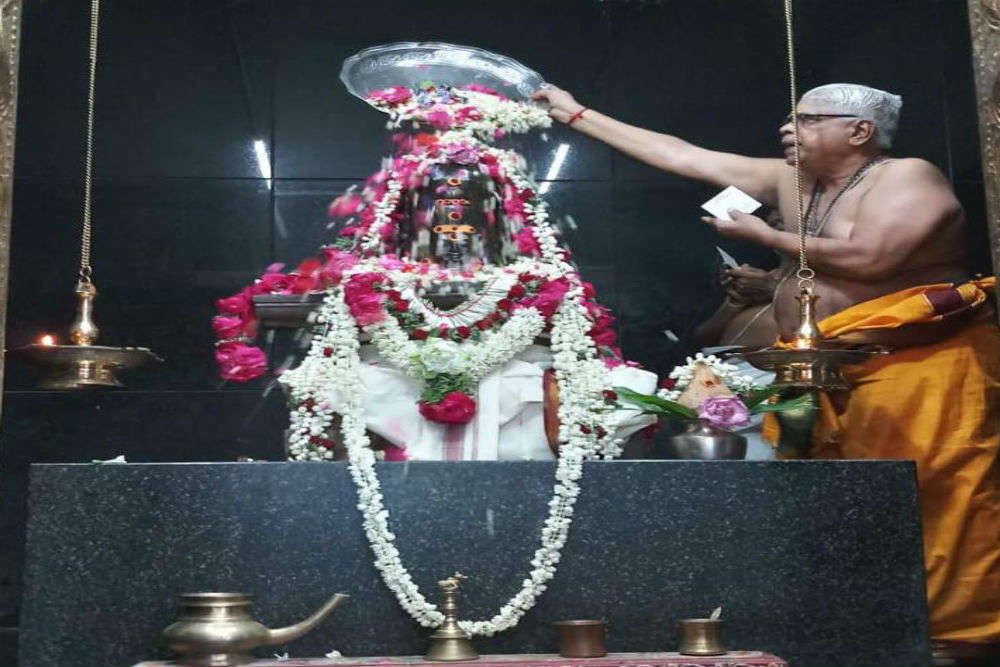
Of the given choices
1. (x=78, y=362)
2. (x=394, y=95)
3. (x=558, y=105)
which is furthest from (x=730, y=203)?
(x=78, y=362)

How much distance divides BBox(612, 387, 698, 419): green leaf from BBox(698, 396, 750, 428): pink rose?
0.04 meters

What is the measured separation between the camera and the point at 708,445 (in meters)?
4.11

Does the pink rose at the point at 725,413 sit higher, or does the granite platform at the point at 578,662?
the pink rose at the point at 725,413

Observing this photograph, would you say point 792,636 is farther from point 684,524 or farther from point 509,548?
point 509,548

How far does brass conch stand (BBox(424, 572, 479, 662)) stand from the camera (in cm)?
361

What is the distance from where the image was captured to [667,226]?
20.1 ft

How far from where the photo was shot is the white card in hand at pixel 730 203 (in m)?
5.89

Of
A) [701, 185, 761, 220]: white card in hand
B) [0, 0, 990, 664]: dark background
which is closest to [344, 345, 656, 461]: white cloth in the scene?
[0, 0, 990, 664]: dark background

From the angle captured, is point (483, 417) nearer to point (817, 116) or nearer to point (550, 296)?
point (550, 296)

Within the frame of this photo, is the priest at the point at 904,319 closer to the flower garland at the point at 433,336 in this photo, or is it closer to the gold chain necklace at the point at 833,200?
the gold chain necklace at the point at 833,200

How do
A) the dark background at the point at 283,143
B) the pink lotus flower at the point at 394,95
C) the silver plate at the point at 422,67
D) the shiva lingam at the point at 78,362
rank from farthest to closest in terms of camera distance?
1. the dark background at the point at 283,143
2. the silver plate at the point at 422,67
3. the pink lotus flower at the point at 394,95
4. the shiva lingam at the point at 78,362

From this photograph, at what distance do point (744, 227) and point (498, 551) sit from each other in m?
2.15

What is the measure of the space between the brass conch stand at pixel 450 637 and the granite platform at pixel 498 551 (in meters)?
0.12

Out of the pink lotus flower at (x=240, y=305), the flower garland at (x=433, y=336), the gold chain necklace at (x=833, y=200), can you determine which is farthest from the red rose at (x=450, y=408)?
the gold chain necklace at (x=833, y=200)
